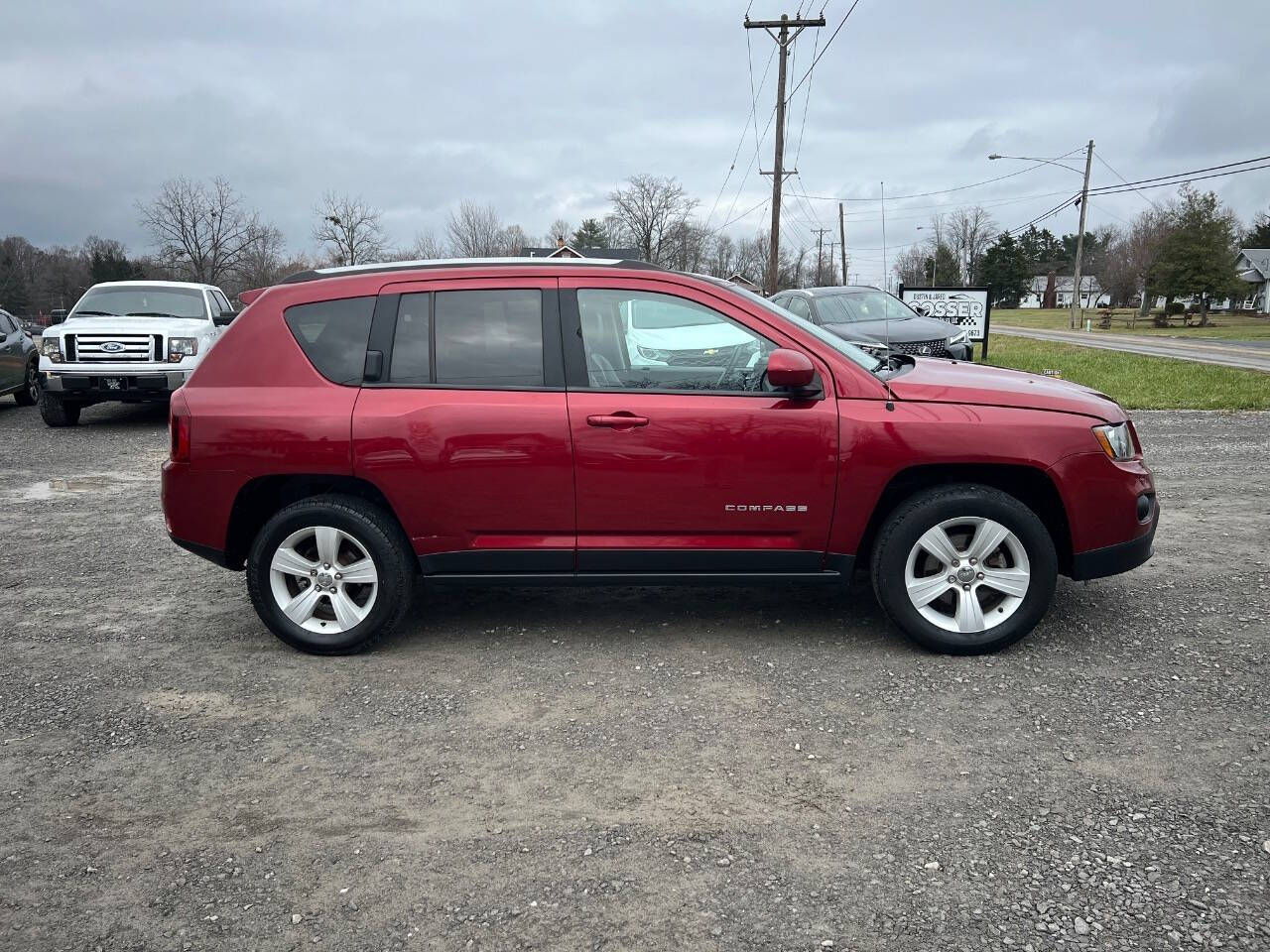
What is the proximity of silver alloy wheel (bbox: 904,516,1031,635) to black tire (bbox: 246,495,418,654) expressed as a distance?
231cm

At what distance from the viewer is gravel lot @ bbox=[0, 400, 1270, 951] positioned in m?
2.58

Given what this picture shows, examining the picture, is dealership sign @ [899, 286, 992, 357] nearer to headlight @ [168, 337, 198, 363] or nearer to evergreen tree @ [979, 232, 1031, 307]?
headlight @ [168, 337, 198, 363]

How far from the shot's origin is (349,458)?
14.1 feet

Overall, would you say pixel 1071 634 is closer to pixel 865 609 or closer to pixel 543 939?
pixel 865 609

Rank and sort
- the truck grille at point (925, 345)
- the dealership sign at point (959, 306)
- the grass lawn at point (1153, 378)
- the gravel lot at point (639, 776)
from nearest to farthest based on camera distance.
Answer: the gravel lot at point (639, 776), the grass lawn at point (1153, 378), the truck grille at point (925, 345), the dealership sign at point (959, 306)

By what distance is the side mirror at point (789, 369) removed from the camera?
409 centimetres

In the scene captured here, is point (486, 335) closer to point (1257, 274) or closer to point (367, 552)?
point (367, 552)

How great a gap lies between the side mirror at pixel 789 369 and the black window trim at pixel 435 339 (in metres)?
0.94

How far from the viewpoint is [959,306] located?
66.4 ft

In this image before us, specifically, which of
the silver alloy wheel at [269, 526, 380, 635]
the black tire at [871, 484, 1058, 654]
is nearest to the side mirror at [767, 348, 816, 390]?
the black tire at [871, 484, 1058, 654]

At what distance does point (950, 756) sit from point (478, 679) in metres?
1.98

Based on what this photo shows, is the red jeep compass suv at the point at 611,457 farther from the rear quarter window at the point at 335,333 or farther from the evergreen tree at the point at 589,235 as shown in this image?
the evergreen tree at the point at 589,235

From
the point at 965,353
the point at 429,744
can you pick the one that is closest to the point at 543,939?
the point at 429,744

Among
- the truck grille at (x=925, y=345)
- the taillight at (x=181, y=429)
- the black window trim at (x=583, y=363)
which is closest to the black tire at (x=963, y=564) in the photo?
the black window trim at (x=583, y=363)
